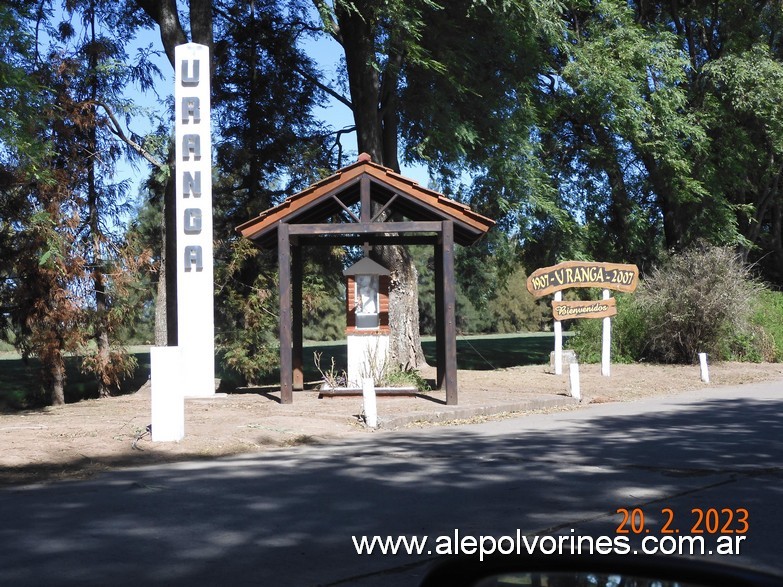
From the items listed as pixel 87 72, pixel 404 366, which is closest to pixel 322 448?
pixel 404 366

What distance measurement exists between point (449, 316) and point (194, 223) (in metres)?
5.63

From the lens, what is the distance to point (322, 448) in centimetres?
1176

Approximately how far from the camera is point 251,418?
47.4ft

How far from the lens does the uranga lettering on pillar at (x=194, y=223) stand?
1848 cm

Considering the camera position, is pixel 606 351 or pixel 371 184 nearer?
pixel 371 184

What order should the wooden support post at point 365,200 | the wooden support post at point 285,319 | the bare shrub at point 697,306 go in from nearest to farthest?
the wooden support post at point 285,319 < the wooden support post at point 365,200 < the bare shrub at point 697,306

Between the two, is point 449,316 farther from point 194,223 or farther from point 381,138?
point 381,138

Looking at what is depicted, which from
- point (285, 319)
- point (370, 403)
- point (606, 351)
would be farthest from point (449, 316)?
point (606, 351)

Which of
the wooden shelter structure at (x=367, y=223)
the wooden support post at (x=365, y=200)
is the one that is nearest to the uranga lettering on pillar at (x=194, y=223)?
the wooden shelter structure at (x=367, y=223)

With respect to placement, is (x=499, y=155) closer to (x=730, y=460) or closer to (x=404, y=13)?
(x=404, y=13)

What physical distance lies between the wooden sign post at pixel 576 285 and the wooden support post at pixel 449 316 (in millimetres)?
7526

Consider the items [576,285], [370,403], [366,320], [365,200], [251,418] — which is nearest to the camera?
[370,403]

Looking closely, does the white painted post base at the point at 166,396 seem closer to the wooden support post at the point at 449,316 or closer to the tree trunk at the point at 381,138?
the wooden support post at the point at 449,316

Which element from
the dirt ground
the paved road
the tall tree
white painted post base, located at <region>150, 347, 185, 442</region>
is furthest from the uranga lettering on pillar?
the paved road
